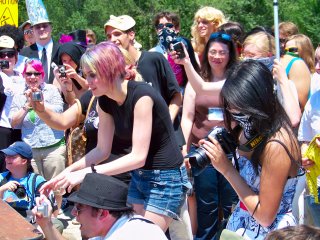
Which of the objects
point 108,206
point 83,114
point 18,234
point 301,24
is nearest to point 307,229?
point 108,206

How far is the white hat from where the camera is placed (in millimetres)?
7879

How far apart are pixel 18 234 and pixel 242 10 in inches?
592

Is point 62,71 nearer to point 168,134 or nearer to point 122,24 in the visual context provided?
point 122,24

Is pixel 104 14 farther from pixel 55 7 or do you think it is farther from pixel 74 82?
pixel 74 82

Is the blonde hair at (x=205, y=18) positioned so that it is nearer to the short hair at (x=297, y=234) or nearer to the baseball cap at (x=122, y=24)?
the baseball cap at (x=122, y=24)

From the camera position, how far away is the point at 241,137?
337 centimetres

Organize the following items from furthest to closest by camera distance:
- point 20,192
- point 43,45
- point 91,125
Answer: point 43,45 → point 20,192 → point 91,125

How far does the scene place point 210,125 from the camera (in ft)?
17.7

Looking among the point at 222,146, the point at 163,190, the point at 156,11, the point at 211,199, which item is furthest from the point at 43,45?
the point at 156,11

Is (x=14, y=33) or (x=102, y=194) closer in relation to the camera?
(x=102, y=194)

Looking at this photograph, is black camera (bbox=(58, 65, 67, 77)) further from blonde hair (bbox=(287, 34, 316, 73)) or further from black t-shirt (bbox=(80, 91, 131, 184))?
blonde hair (bbox=(287, 34, 316, 73))

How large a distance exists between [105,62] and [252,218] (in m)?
1.26

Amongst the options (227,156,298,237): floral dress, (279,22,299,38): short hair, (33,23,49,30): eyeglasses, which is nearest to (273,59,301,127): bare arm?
(227,156,298,237): floral dress

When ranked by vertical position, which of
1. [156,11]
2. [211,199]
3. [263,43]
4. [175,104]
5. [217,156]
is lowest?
[156,11]
